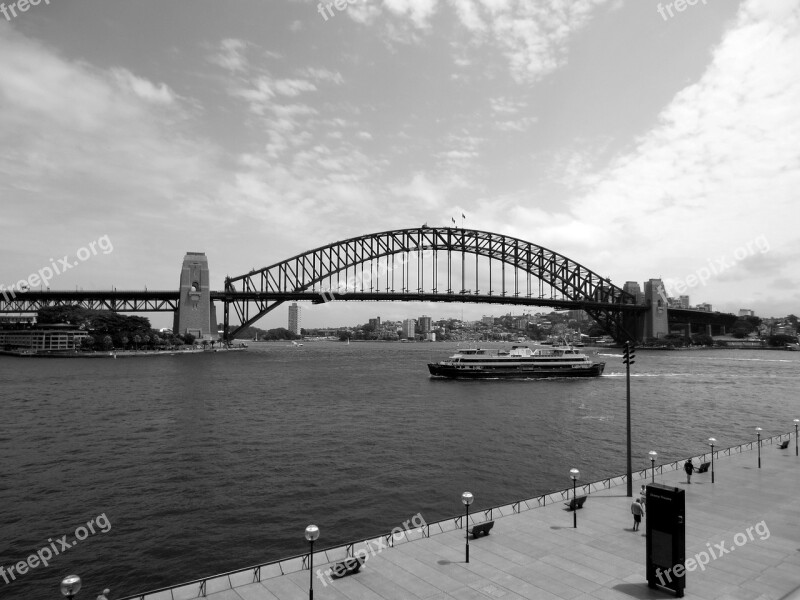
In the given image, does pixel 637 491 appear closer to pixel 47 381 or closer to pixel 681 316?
pixel 47 381

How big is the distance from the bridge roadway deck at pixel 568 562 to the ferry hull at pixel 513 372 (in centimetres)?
5030

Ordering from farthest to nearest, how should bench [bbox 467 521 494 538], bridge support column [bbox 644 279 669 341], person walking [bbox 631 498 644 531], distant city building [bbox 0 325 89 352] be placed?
bridge support column [bbox 644 279 669 341]
distant city building [bbox 0 325 89 352]
person walking [bbox 631 498 644 531]
bench [bbox 467 521 494 538]

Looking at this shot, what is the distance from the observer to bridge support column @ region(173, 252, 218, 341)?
119 metres

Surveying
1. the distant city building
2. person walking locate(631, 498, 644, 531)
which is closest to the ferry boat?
person walking locate(631, 498, 644, 531)

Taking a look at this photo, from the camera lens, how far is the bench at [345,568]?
10617 mm

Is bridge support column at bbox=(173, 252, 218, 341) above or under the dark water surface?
above

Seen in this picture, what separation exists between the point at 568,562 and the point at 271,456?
17975 millimetres

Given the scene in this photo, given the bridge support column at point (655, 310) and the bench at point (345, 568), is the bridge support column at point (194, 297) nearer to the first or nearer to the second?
the bridge support column at point (655, 310)

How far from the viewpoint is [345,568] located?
35.1ft
